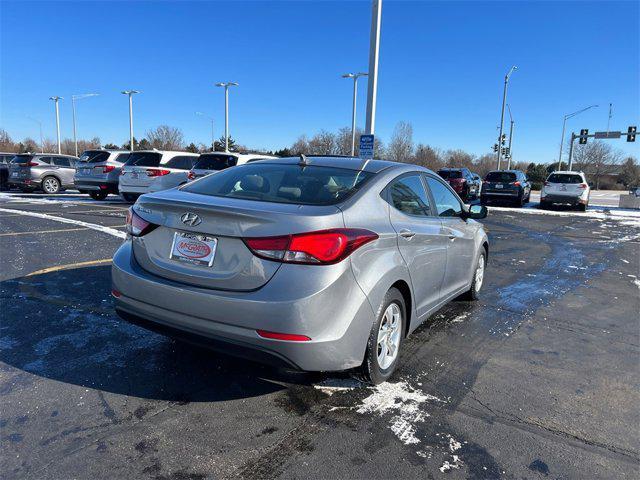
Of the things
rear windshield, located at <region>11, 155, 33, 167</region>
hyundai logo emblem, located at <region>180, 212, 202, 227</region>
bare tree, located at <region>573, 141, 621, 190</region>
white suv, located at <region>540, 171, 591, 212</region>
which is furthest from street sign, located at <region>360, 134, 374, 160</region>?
bare tree, located at <region>573, 141, 621, 190</region>

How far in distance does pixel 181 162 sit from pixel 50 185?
787 cm

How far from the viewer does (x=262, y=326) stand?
256 centimetres

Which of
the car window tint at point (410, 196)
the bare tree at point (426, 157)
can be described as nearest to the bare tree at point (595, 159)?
the bare tree at point (426, 157)

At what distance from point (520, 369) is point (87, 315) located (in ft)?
12.7

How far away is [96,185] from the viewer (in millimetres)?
15852

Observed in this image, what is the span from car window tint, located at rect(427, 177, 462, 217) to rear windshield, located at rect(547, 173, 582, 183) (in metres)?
18.2

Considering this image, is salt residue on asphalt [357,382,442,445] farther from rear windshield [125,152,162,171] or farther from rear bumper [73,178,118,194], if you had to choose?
rear bumper [73,178,118,194]

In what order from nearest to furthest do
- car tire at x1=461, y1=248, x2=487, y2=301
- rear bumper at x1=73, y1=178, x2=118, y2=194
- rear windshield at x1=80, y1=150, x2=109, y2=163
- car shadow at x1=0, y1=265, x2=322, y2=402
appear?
car shadow at x1=0, y1=265, x2=322, y2=402
car tire at x1=461, y1=248, x2=487, y2=301
rear bumper at x1=73, y1=178, x2=118, y2=194
rear windshield at x1=80, y1=150, x2=109, y2=163

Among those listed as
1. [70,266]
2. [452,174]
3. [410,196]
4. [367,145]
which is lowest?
[70,266]

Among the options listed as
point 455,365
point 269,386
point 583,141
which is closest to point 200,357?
point 269,386

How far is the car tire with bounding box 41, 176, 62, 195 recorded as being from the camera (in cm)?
1883

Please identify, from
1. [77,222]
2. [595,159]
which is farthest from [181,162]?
[595,159]

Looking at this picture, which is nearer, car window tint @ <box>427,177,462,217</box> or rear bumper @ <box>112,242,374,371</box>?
rear bumper @ <box>112,242,374,371</box>

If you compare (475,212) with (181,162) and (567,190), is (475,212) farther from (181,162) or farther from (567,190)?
(567,190)
